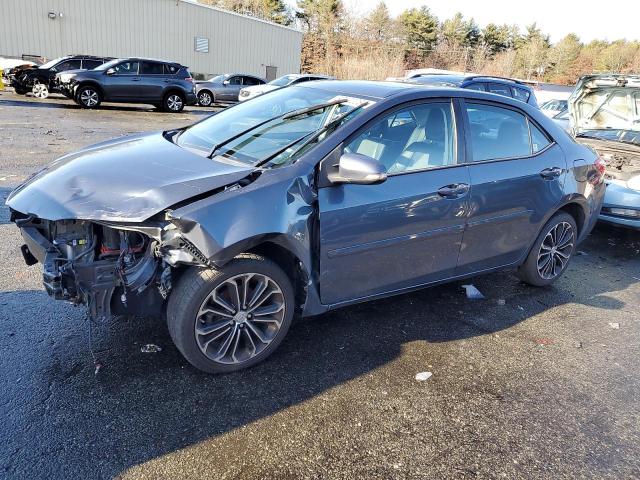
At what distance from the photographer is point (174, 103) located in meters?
18.5

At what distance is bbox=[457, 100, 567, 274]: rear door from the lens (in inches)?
148

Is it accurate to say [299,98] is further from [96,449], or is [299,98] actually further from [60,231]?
[96,449]

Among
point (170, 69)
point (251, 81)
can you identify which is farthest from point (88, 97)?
point (251, 81)

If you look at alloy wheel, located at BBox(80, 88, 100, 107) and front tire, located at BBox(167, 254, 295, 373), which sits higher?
alloy wheel, located at BBox(80, 88, 100, 107)

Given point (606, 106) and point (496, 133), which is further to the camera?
point (606, 106)

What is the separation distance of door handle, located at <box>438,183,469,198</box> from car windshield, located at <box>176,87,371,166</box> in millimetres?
804

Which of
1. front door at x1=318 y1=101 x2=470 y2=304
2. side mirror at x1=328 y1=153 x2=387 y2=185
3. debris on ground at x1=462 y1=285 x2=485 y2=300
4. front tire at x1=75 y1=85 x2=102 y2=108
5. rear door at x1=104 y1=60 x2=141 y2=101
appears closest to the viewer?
side mirror at x1=328 y1=153 x2=387 y2=185

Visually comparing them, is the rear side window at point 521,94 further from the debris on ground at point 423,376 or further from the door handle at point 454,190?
the debris on ground at point 423,376

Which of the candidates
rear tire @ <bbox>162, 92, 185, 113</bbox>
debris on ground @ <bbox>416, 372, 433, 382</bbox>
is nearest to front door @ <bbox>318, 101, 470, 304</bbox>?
debris on ground @ <bbox>416, 372, 433, 382</bbox>

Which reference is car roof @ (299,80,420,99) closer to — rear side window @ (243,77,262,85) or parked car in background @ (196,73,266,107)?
parked car in background @ (196,73,266,107)

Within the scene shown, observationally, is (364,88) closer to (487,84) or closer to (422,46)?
(487,84)

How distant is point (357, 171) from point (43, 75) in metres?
19.0

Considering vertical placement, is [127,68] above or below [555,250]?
above

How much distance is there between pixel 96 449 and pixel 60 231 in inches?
49.8
